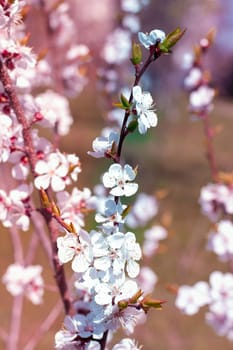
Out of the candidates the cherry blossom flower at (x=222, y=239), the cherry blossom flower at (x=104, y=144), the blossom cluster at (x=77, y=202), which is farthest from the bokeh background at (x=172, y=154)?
the cherry blossom flower at (x=104, y=144)

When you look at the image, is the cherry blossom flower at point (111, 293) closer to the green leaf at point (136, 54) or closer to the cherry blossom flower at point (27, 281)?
the green leaf at point (136, 54)

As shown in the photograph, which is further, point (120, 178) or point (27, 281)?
point (27, 281)

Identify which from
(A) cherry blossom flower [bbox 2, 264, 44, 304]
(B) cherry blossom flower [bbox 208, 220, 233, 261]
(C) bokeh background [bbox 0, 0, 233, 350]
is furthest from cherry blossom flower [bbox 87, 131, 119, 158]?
(C) bokeh background [bbox 0, 0, 233, 350]

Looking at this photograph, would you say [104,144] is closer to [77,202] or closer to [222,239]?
[77,202]

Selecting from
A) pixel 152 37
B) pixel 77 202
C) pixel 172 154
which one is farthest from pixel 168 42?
pixel 172 154

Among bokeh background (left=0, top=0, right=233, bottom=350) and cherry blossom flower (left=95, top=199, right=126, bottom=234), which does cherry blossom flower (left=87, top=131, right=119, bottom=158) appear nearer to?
cherry blossom flower (left=95, top=199, right=126, bottom=234)
